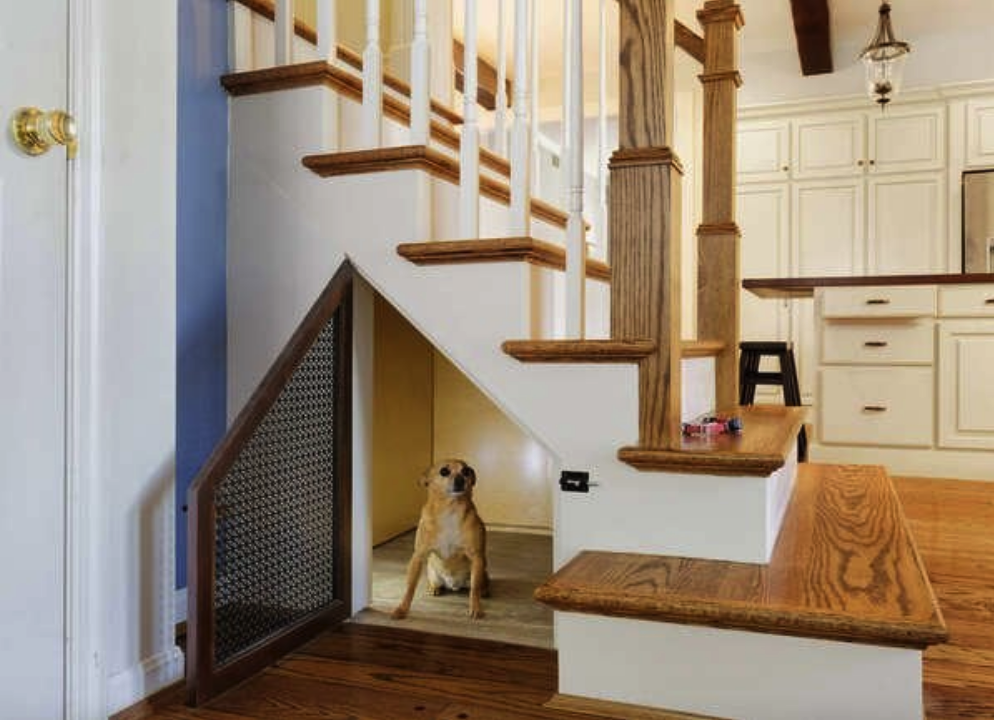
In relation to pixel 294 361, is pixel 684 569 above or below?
below

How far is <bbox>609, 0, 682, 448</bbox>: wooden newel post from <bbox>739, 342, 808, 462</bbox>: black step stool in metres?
1.74

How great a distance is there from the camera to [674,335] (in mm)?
1359

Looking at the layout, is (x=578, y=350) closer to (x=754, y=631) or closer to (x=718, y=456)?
(x=718, y=456)

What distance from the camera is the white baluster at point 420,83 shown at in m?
1.59

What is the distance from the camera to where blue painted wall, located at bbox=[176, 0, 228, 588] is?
5.13ft

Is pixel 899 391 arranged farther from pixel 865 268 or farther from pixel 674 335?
pixel 674 335

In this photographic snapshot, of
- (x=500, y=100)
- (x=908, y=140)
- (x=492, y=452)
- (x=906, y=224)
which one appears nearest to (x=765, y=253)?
(x=906, y=224)

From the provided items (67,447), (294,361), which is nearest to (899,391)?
(294,361)

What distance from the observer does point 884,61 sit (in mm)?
3795

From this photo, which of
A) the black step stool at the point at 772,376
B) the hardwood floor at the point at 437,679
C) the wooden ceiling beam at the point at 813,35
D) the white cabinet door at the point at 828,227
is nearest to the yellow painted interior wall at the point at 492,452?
the black step stool at the point at 772,376

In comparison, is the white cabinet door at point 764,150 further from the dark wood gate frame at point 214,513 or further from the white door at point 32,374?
the white door at point 32,374

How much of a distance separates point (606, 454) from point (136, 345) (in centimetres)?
80

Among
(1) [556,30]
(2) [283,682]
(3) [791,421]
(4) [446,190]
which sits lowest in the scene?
(2) [283,682]

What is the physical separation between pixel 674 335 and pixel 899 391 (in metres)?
2.53
